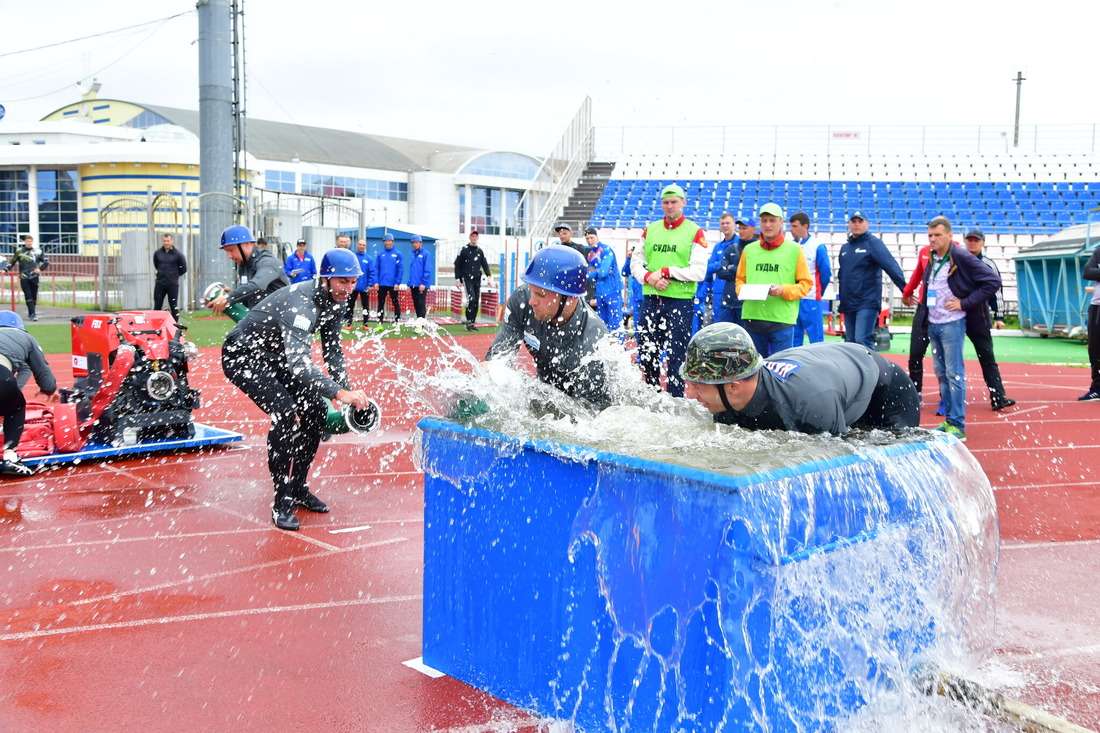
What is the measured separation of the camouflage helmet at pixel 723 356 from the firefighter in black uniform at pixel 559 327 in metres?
1.05

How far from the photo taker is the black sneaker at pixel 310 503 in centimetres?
595

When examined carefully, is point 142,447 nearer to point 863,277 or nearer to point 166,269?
point 863,277

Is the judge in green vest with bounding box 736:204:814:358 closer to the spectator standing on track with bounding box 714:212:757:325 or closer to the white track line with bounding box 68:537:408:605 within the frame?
the spectator standing on track with bounding box 714:212:757:325

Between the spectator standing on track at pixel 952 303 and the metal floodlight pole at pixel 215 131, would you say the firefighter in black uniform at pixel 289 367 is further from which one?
the metal floodlight pole at pixel 215 131

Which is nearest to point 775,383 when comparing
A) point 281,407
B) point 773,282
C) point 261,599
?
point 261,599

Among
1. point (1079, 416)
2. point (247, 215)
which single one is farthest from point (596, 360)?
point (247, 215)

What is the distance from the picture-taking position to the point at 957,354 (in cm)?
848

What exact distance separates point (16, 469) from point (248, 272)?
2196 millimetres

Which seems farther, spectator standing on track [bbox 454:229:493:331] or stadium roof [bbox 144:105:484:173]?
stadium roof [bbox 144:105:484:173]

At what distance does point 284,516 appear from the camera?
18.6 feet

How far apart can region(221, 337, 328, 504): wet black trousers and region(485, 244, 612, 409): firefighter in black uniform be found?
63.1 inches

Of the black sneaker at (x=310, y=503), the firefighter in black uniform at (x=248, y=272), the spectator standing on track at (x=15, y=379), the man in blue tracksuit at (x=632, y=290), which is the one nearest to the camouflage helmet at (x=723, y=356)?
the black sneaker at (x=310, y=503)

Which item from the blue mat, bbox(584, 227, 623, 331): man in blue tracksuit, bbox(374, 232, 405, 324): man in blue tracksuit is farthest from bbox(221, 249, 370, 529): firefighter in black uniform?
bbox(374, 232, 405, 324): man in blue tracksuit

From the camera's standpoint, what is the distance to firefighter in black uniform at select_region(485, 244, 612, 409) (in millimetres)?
4344
